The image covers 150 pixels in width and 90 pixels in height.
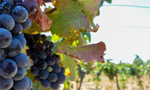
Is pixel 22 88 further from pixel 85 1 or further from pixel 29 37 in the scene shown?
pixel 85 1

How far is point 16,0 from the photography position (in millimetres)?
435

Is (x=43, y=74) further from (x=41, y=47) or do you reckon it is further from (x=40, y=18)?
(x=40, y=18)

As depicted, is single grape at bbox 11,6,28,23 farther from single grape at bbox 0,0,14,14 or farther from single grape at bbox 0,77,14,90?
single grape at bbox 0,77,14,90

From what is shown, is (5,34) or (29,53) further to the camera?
(29,53)

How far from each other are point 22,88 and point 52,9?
39 cm

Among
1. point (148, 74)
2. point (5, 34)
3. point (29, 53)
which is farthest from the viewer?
point (148, 74)

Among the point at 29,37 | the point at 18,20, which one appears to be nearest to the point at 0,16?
the point at 18,20

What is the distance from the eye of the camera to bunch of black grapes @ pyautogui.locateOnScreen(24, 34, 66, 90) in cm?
67

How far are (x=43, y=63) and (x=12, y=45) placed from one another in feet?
1.01

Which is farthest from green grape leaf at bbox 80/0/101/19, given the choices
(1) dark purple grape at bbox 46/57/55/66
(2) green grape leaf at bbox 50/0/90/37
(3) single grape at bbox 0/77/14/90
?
(3) single grape at bbox 0/77/14/90

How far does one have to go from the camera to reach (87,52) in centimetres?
65

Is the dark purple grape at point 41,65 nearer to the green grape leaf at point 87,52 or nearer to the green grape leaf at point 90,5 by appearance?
the green grape leaf at point 87,52

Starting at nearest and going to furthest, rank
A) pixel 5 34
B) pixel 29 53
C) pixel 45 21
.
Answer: pixel 5 34
pixel 45 21
pixel 29 53

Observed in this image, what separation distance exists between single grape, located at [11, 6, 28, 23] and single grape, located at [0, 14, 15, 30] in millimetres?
16
